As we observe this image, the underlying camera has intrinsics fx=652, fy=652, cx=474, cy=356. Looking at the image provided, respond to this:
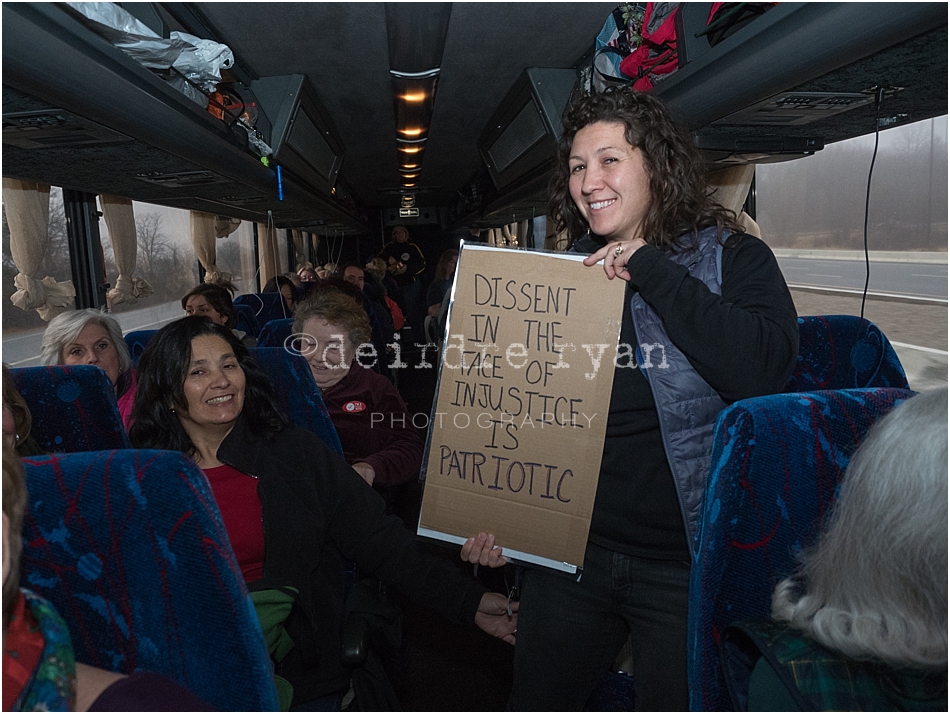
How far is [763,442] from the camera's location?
1184 mm

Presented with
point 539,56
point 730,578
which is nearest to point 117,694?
point 730,578

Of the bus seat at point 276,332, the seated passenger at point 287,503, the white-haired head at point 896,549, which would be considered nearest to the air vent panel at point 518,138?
the bus seat at point 276,332

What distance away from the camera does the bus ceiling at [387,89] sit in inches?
64.1

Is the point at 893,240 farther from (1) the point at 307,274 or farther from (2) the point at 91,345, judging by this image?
(1) the point at 307,274

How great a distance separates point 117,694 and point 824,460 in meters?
1.22

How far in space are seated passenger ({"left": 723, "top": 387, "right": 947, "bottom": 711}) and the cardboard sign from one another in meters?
0.50

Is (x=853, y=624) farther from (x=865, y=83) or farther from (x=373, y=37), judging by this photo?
(x=373, y=37)

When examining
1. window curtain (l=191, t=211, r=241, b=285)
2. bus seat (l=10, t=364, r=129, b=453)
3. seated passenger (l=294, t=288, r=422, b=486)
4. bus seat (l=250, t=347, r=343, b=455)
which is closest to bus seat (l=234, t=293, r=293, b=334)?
window curtain (l=191, t=211, r=241, b=285)

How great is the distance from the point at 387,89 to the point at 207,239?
2877 millimetres

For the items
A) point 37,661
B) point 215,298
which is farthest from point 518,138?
point 37,661

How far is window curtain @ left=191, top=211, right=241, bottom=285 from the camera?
655cm

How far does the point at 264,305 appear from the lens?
242 inches

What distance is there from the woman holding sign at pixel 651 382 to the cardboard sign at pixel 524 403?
0.04m

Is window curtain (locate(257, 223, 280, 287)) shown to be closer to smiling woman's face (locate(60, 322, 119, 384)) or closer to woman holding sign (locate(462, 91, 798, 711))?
smiling woman's face (locate(60, 322, 119, 384))
